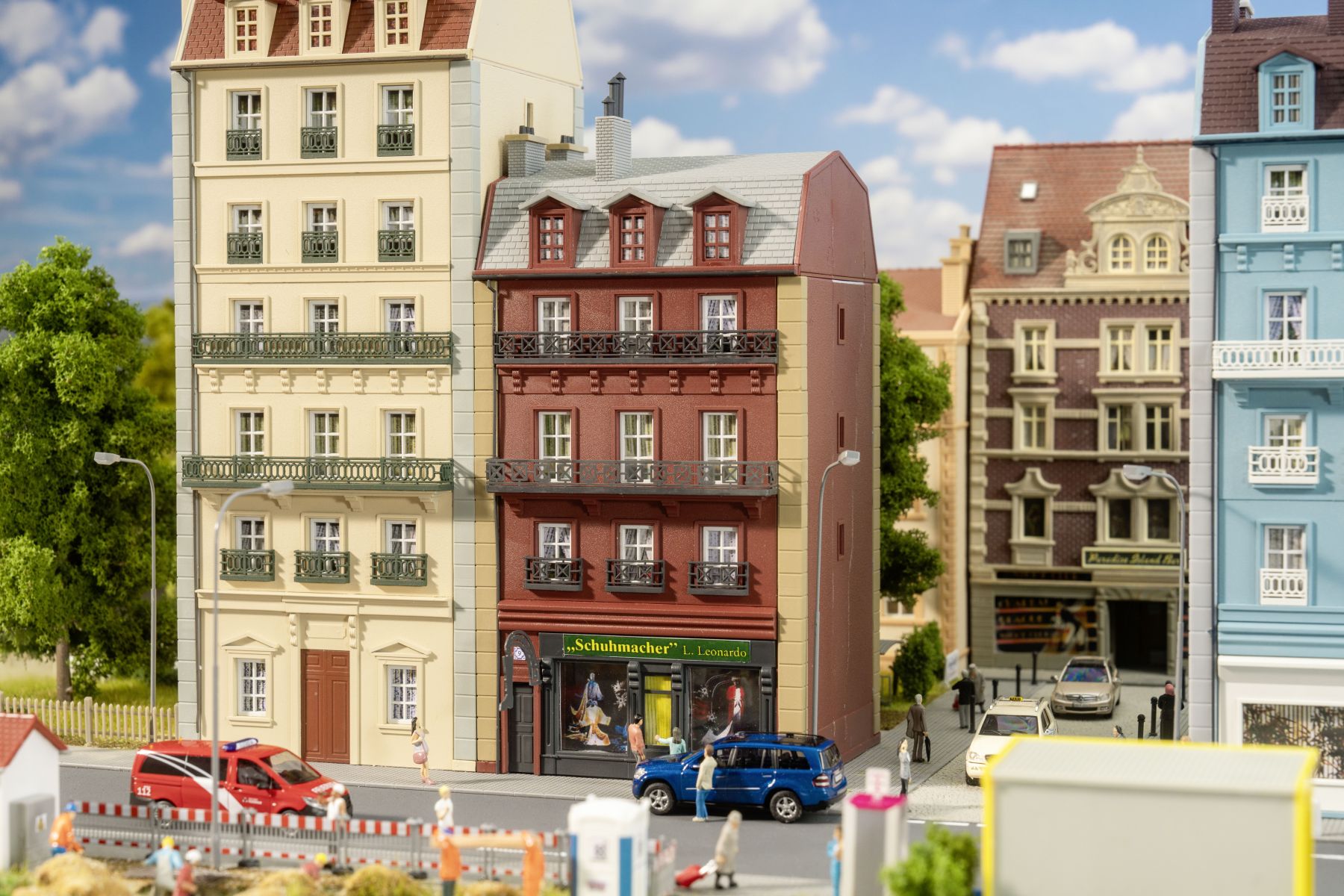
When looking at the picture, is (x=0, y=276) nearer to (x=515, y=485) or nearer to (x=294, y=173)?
(x=294, y=173)

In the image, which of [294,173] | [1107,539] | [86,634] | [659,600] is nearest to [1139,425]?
[1107,539]

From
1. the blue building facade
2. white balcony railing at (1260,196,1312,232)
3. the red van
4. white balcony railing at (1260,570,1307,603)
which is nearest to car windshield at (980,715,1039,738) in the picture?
the blue building facade

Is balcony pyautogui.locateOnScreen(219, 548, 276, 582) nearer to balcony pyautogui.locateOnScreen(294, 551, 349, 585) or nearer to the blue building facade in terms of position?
Answer: balcony pyautogui.locateOnScreen(294, 551, 349, 585)

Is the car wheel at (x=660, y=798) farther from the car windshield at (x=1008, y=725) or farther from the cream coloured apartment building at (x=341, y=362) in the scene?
the car windshield at (x=1008, y=725)

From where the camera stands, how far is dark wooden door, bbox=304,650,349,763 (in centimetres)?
4684

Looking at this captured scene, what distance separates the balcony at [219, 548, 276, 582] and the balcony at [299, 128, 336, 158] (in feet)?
34.7

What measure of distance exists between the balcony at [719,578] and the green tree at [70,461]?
1906 cm

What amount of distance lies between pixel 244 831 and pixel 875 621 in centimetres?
2106

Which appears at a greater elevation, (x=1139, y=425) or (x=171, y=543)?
(x=1139, y=425)

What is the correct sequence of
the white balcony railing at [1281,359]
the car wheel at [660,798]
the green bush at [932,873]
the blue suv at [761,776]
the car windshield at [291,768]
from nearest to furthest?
the green bush at [932,873] → the car windshield at [291,768] → the white balcony railing at [1281,359] → the blue suv at [761,776] → the car wheel at [660,798]

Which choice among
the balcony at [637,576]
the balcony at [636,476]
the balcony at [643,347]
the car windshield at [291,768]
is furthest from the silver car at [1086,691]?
the car windshield at [291,768]

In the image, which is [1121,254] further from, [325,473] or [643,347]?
[325,473]

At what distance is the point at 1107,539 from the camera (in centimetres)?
6312

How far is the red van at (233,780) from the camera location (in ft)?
127
